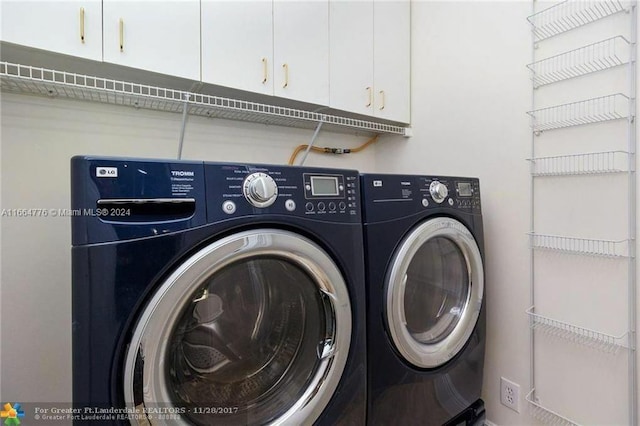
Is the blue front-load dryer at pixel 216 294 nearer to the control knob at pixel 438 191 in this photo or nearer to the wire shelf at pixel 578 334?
the control knob at pixel 438 191

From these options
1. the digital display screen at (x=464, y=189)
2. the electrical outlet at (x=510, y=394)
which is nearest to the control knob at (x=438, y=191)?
the digital display screen at (x=464, y=189)

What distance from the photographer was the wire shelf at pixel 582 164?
1087mm

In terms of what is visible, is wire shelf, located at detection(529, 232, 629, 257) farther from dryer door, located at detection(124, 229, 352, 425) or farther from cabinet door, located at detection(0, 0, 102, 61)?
cabinet door, located at detection(0, 0, 102, 61)

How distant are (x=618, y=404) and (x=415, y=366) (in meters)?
0.71

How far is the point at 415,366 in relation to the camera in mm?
1128

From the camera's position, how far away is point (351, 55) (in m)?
1.56

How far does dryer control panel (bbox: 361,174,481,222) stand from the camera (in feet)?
3.45

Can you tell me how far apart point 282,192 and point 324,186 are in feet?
0.49

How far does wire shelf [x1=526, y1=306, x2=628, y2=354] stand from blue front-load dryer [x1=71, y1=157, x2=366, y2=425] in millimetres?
853

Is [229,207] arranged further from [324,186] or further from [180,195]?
[324,186]

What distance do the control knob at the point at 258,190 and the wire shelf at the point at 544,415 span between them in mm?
1412

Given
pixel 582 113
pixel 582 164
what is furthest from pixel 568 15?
pixel 582 164

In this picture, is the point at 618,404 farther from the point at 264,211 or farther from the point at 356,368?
the point at 264,211

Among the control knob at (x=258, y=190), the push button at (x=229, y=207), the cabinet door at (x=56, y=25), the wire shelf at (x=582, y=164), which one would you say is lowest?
the push button at (x=229, y=207)
